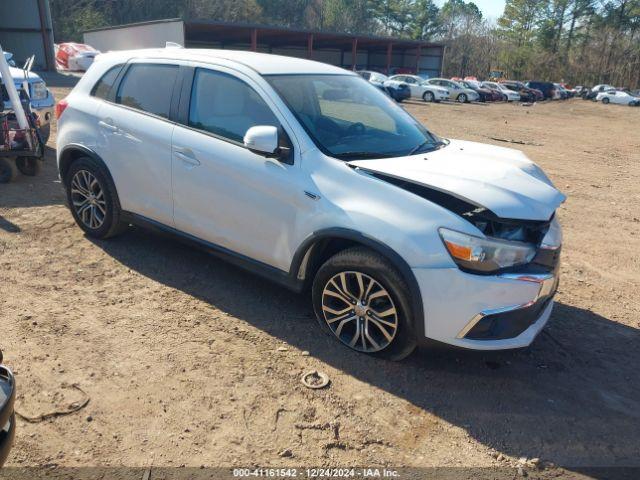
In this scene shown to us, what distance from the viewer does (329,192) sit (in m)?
3.48

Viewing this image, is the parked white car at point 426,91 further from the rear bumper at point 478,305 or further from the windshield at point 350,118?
the rear bumper at point 478,305

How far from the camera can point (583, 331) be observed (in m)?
4.21

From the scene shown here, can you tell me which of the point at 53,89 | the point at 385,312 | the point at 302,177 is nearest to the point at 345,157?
the point at 302,177

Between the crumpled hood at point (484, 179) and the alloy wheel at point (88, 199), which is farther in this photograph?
the alloy wheel at point (88, 199)

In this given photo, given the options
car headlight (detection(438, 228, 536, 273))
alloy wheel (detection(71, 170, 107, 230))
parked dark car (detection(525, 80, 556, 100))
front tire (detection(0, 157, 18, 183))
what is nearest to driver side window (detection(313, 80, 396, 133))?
car headlight (detection(438, 228, 536, 273))

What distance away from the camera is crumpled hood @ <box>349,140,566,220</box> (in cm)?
322

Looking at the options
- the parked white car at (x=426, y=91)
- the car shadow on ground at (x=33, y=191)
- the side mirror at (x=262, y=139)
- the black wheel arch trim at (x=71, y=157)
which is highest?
the side mirror at (x=262, y=139)

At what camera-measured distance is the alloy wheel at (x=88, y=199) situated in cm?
501

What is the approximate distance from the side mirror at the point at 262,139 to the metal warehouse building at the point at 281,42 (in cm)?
3071

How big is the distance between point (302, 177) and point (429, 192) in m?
0.86

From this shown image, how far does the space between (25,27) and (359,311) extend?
27449 mm

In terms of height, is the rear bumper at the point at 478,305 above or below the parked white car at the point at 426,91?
above

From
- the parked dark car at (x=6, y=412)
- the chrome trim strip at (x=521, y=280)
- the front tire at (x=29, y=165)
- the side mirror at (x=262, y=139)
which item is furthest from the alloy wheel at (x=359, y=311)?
the front tire at (x=29, y=165)

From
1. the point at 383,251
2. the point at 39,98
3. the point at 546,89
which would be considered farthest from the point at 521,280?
the point at 546,89
